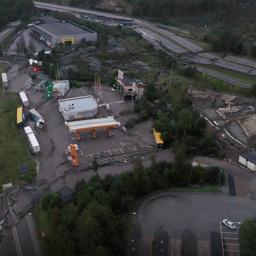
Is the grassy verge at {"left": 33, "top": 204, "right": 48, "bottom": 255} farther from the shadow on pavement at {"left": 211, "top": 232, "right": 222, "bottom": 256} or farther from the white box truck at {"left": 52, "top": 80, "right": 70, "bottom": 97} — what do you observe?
the white box truck at {"left": 52, "top": 80, "right": 70, "bottom": 97}

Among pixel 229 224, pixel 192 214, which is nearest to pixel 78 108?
pixel 192 214

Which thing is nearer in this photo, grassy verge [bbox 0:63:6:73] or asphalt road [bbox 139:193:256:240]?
asphalt road [bbox 139:193:256:240]

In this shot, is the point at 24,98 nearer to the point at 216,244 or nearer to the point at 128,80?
the point at 128,80

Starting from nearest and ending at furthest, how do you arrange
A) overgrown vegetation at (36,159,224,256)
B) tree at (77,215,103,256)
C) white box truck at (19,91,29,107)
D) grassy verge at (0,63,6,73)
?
tree at (77,215,103,256), overgrown vegetation at (36,159,224,256), white box truck at (19,91,29,107), grassy verge at (0,63,6,73)

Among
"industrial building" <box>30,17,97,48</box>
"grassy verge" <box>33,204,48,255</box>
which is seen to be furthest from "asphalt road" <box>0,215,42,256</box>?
"industrial building" <box>30,17,97,48</box>

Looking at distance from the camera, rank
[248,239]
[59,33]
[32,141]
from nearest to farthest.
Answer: [248,239]
[32,141]
[59,33]

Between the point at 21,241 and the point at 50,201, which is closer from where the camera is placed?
the point at 21,241
